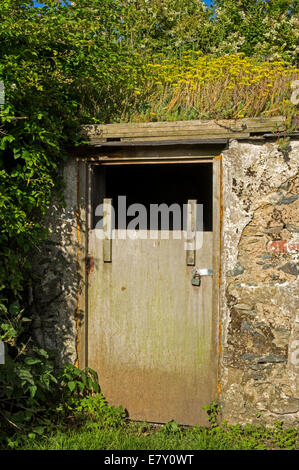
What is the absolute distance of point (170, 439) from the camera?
387 centimetres

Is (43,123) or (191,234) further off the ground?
(43,123)

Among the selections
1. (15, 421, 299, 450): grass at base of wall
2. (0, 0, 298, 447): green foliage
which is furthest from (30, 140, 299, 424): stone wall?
(0, 0, 298, 447): green foliage

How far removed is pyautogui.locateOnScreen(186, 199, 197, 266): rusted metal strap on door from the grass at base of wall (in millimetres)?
1505

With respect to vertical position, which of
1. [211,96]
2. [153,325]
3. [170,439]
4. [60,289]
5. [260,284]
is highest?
[211,96]

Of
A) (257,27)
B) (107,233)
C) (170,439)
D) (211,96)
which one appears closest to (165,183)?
(211,96)

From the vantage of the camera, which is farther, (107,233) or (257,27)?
(257,27)

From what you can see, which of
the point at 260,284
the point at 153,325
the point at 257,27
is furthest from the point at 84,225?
the point at 257,27

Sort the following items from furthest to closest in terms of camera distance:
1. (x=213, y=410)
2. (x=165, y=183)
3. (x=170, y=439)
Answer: (x=165, y=183)
(x=213, y=410)
(x=170, y=439)

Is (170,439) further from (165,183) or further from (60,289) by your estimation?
(165,183)

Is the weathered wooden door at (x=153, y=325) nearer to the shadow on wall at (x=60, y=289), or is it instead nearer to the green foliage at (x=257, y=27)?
the shadow on wall at (x=60, y=289)

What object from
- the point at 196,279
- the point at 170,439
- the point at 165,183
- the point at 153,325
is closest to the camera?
the point at 170,439

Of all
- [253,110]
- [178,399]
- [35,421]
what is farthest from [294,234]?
[35,421]

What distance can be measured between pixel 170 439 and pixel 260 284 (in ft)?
5.08

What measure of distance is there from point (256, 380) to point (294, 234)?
1.31m
